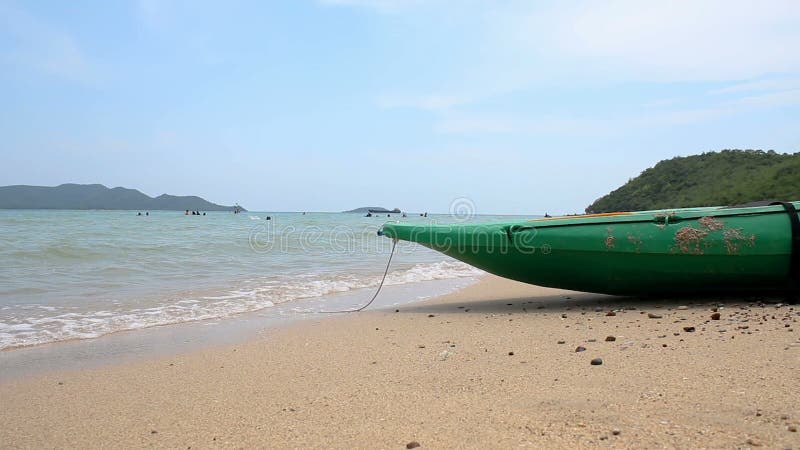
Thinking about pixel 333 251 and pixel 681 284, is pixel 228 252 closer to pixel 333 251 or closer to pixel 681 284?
pixel 333 251

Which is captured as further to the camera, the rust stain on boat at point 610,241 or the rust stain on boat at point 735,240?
the rust stain on boat at point 610,241

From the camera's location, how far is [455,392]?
2.82 m

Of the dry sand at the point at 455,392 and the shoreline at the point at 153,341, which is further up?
the dry sand at the point at 455,392

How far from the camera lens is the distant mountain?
4210 inches

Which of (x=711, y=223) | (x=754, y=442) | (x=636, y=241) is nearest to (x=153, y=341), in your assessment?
(x=754, y=442)

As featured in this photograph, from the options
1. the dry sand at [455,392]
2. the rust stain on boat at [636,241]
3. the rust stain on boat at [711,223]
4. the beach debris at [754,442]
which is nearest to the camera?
the beach debris at [754,442]

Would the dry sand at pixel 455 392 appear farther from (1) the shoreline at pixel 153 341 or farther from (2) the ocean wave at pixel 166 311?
(2) the ocean wave at pixel 166 311

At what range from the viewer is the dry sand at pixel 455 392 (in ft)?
7.22

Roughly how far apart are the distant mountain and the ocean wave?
11659 centimetres

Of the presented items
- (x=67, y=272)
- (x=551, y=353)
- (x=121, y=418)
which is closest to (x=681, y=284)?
(x=551, y=353)

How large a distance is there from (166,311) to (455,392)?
15.0 feet

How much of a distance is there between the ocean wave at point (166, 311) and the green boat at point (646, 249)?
250 centimetres

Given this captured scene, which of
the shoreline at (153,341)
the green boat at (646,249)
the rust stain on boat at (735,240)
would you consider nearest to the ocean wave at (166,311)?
the shoreline at (153,341)

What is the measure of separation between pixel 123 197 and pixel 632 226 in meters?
129
